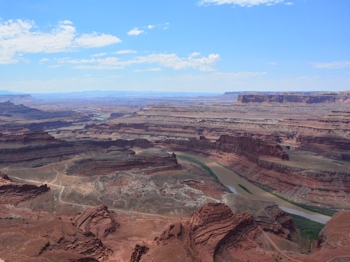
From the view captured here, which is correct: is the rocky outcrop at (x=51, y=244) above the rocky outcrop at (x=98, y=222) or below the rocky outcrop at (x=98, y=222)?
above

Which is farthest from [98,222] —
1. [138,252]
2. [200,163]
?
[200,163]

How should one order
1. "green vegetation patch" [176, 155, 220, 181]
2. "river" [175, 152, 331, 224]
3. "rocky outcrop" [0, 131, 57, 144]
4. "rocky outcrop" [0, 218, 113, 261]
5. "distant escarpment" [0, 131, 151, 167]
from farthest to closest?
"rocky outcrop" [0, 131, 57, 144]
"distant escarpment" [0, 131, 151, 167]
"green vegetation patch" [176, 155, 220, 181]
"river" [175, 152, 331, 224]
"rocky outcrop" [0, 218, 113, 261]

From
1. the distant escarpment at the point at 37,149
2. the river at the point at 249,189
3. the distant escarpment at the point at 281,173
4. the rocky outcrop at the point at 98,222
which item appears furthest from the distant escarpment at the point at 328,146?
the rocky outcrop at the point at 98,222

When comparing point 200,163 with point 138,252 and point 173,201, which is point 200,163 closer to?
point 173,201

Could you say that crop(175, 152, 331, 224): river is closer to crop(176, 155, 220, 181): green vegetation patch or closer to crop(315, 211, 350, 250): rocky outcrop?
crop(176, 155, 220, 181): green vegetation patch

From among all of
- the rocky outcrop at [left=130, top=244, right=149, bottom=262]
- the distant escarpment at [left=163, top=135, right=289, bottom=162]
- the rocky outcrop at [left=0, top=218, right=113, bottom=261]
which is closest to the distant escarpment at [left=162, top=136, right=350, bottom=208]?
the distant escarpment at [left=163, top=135, right=289, bottom=162]

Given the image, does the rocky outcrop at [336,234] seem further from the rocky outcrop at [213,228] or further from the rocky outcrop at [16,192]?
the rocky outcrop at [16,192]
